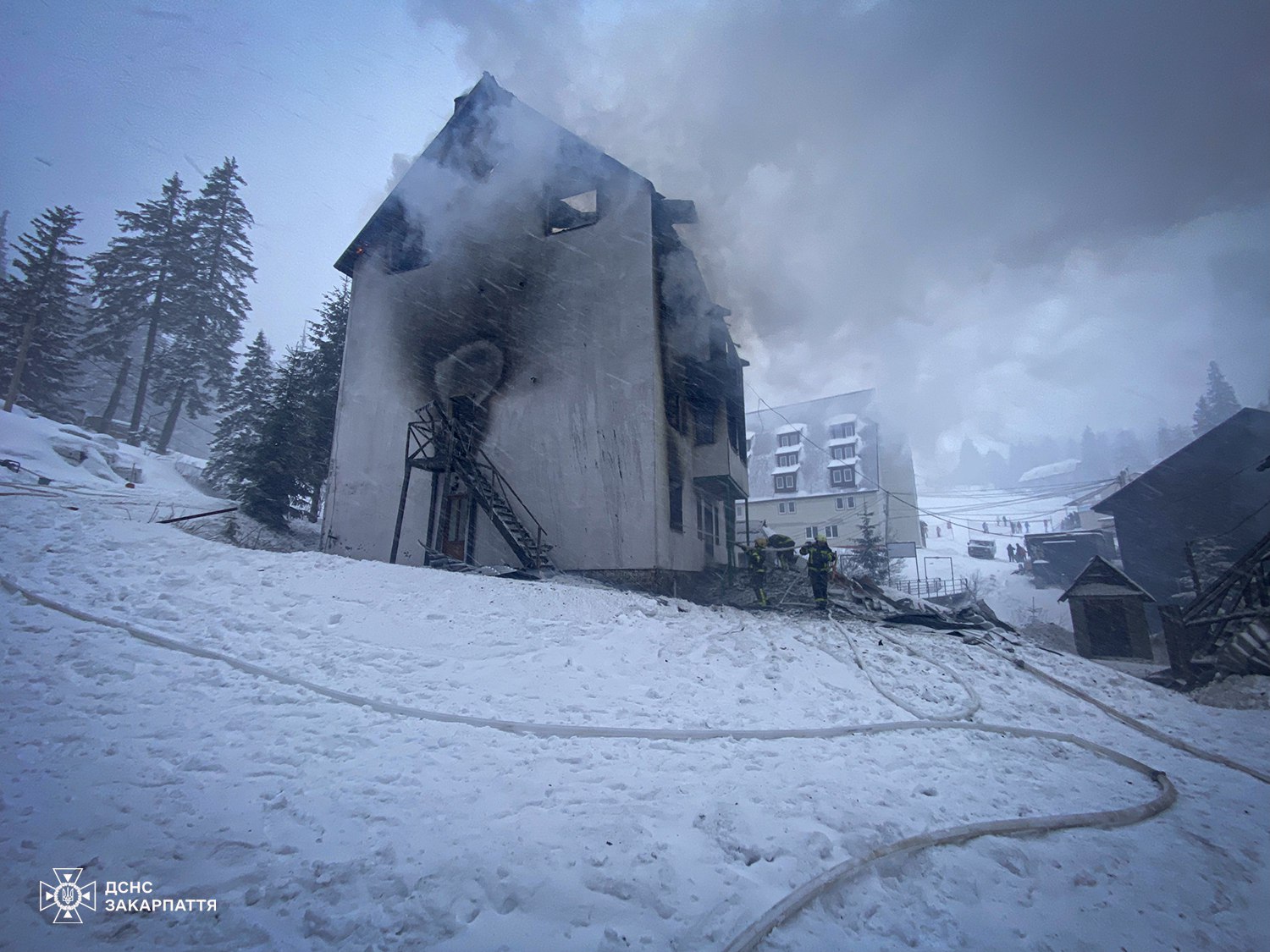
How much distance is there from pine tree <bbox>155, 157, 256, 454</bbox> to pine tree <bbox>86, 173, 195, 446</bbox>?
465mm

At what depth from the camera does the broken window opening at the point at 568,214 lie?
12828 mm

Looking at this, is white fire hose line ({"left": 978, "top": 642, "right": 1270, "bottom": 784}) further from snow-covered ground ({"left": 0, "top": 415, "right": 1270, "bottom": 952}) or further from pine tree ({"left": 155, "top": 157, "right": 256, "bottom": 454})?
pine tree ({"left": 155, "top": 157, "right": 256, "bottom": 454})

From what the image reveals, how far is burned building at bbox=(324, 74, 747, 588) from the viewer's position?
1167cm

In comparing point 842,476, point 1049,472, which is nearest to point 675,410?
point 842,476

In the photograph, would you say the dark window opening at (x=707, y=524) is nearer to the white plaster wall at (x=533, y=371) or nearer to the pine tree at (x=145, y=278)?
the white plaster wall at (x=533, y=371)

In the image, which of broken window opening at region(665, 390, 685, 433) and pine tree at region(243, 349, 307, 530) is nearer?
broken window opening at region(665, 390, 685, 433)

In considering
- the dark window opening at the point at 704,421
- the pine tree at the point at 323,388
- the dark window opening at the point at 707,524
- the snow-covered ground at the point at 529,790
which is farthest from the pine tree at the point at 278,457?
the dark window opening at the point at 707,524

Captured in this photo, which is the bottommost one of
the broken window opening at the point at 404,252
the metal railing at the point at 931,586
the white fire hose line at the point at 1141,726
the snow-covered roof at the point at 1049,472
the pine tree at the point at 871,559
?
the white fire hose line at the point at 1141,726

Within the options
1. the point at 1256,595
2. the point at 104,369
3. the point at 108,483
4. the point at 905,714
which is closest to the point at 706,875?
the point at 905,714

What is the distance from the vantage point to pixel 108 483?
55.8 ft

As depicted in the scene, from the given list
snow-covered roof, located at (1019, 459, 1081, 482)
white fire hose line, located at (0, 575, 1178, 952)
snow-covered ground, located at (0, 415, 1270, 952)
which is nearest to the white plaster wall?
snow-covered ground, located at (0, 415, 1270, 952)

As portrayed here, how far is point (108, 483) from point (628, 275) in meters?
18.8

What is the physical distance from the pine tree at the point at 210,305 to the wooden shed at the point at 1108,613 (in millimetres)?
34227

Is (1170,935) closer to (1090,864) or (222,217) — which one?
(1090,864)
